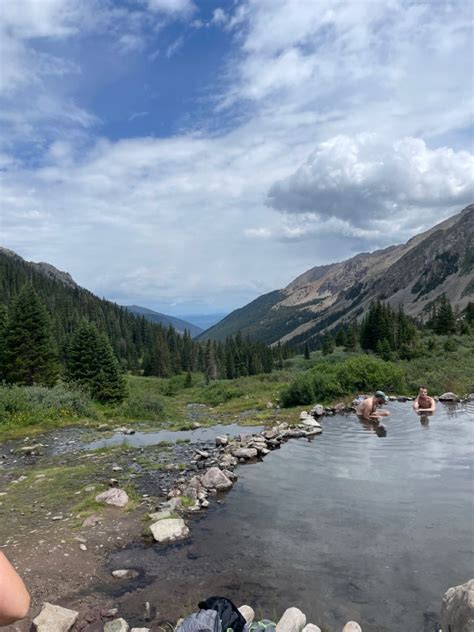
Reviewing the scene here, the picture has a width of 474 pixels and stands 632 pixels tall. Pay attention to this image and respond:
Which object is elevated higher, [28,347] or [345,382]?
[28,347]

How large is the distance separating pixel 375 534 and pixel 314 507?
6.51ft

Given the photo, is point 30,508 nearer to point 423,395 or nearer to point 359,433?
point 359,433

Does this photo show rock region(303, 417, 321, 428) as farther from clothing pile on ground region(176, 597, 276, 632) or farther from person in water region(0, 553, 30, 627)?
person in water region(0, 553, 30, 627)

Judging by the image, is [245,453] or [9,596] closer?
[9,596]

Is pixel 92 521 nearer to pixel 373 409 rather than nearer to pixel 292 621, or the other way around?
pixel 292 621

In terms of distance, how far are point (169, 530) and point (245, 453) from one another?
274 inches

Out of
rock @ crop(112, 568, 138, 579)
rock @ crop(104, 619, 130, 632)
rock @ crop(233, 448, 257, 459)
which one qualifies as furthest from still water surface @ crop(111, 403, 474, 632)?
rock @ crop(233, 448, 257, 459)

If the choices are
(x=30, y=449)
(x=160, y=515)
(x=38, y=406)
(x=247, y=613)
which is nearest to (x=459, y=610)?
(x=247, y=613)

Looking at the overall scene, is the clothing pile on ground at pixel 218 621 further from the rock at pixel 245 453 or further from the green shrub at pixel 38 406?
the green shrub at pixel 38 406

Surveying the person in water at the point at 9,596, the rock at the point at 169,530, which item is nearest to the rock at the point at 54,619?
the rock at the point at 169,530

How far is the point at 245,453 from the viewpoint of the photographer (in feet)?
55.0

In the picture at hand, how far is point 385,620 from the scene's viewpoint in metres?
6.93

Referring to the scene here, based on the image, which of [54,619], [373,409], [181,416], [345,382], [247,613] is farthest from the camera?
[181,416]

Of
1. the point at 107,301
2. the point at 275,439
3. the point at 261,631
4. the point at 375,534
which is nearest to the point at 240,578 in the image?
the point at 261,631
